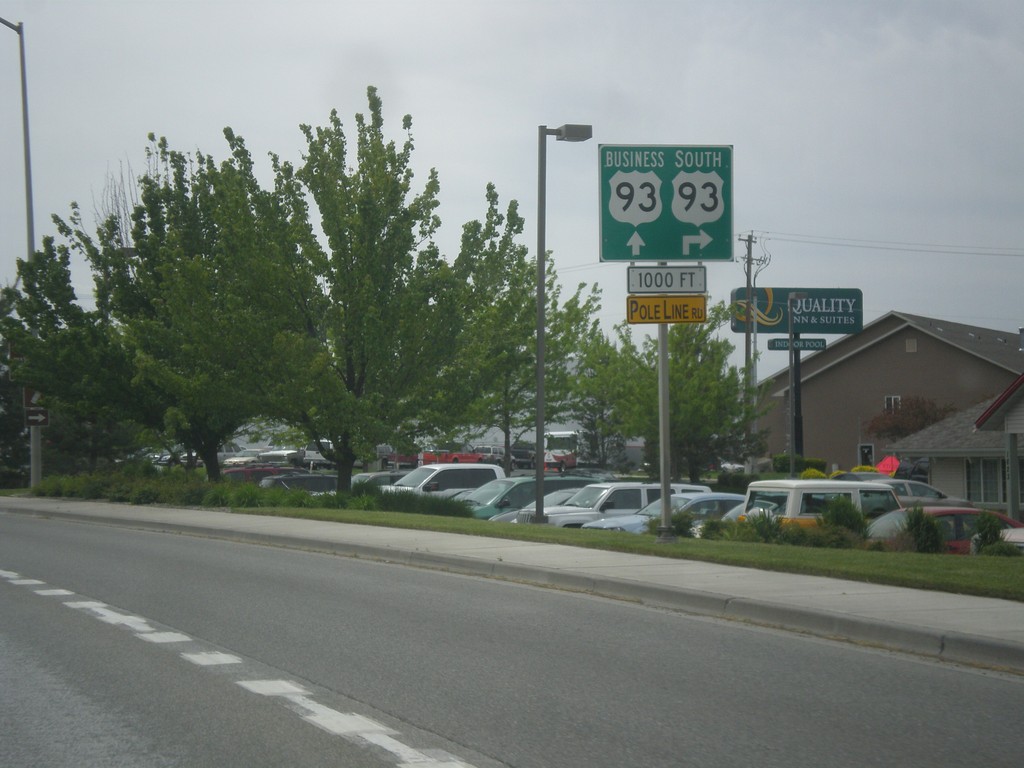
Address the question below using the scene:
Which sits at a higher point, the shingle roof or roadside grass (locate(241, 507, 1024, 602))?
the shingle roof

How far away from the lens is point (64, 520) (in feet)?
81.2

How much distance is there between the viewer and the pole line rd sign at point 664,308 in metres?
15.1

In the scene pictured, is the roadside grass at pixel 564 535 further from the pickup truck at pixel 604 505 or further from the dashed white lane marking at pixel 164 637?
the dashed white lane marking at pixel 164 637

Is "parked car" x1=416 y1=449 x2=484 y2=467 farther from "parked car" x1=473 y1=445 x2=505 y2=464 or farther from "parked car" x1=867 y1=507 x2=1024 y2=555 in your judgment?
"parked car" x1=867 y1=507 x2=1024 y2=555

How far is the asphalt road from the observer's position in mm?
6164

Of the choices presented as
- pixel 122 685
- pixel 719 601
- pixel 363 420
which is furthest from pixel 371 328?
pixel 122 685

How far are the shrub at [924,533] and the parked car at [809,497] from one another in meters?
1.79

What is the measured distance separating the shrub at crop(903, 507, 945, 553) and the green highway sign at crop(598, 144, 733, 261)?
14.6 feet

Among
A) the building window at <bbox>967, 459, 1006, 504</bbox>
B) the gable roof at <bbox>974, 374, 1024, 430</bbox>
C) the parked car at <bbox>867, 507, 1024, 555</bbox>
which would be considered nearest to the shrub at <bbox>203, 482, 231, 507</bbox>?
the parked car at <bbox>867, 507, 1024, 555</bbox>

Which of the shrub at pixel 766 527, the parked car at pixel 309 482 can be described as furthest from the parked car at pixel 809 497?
the parked car at pixel 309 482

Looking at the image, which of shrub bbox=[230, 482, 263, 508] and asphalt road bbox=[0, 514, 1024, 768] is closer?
asphalt road bbox=[0, 514, 1024, 768]

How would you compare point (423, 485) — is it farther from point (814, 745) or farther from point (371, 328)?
point (814, 745)

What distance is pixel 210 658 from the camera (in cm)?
866

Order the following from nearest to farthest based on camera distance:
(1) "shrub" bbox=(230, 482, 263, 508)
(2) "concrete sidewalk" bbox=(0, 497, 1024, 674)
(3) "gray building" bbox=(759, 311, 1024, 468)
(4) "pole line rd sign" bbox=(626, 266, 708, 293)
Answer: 1. (2) "concrete sidewalk" bbox=(0, 497, 1024, 674)
2. (4) "pole line rd sign" bbox=(626, 266, 708, 293)
3. (1) "shrub" bbox=(230, 482, 263, 508)
4. (3) "gray building" bbox=(759, 311, 1024, 468)
